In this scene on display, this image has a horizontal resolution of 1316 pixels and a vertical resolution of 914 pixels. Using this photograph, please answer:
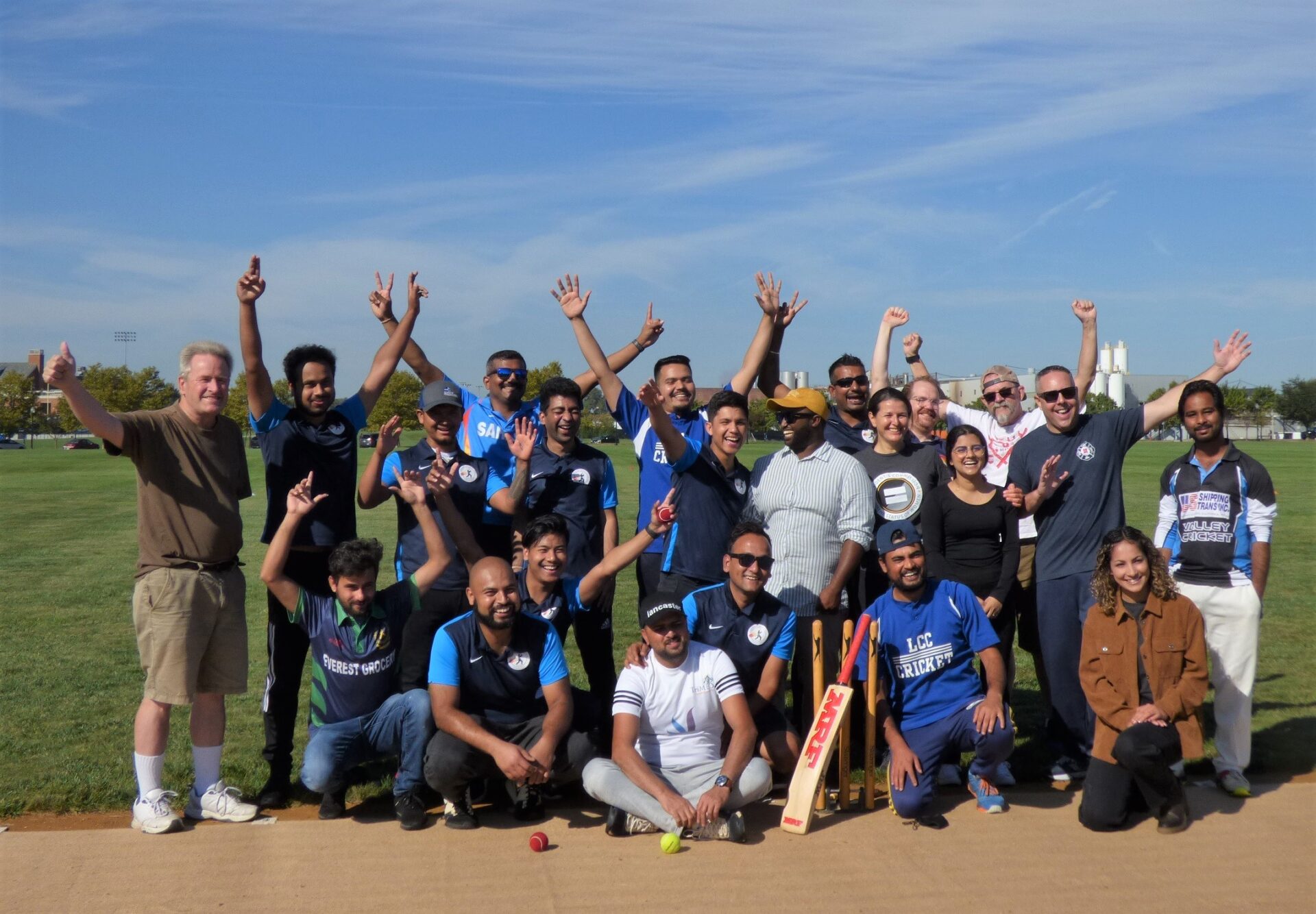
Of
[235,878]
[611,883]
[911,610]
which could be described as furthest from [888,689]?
[235,878]

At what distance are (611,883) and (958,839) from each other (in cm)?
168

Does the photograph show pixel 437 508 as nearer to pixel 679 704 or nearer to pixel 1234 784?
pixel 679 704

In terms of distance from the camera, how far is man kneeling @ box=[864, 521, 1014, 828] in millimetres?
5750

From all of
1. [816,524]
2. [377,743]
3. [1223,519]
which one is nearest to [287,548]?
[377,743]

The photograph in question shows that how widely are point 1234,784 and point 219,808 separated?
5159mm

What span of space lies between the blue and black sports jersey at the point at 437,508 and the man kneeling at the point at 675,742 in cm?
126

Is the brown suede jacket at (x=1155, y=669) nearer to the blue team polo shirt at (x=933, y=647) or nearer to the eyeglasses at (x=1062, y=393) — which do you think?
the blue team polo shirt at (x=933, y=647)

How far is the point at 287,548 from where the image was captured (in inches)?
222

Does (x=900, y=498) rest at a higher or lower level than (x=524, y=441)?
lower

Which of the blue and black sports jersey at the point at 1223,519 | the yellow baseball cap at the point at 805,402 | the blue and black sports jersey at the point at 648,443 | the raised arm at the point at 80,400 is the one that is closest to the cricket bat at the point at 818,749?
the yellow baseball cap at the point at 805,402

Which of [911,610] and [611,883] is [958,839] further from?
[611,883]

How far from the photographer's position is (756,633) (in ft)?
19.3

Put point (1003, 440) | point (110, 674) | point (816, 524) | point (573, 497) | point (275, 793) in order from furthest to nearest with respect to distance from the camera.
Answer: point (110, 674) < point (1003, 440) < point (573, 497) < point (816, 524) < point (275, 793)

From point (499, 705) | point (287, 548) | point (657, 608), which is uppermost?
point (287, 548)
